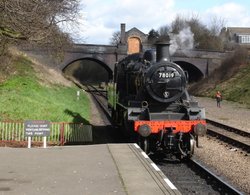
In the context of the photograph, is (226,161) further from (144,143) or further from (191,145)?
(144,143)

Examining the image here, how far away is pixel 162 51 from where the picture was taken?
516 inches

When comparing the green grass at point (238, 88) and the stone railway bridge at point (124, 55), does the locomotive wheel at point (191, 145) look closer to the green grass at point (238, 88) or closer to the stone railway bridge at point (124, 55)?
the green grass at point (238, 88)

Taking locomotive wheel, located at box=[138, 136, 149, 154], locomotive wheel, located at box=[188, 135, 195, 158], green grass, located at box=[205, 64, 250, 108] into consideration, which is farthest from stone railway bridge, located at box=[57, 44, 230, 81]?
locomotive wheel, located at box=[188, 135, 195, 158]

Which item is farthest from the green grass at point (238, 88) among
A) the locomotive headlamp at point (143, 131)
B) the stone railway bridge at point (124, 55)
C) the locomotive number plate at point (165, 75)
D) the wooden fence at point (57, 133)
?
the locomotive headlamp at point (143, 131)

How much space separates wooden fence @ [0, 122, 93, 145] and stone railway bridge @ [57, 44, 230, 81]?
44796 mm

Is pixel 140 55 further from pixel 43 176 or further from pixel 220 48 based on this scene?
pixel 220 48

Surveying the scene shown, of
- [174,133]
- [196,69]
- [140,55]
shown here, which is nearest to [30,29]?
[140,55]

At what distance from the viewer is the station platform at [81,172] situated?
24.4 feet

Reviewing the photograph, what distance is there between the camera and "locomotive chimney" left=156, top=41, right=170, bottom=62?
42.8 feet

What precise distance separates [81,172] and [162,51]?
5.53 metres

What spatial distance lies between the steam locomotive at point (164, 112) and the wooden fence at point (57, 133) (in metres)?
3.48

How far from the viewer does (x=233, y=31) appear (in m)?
137

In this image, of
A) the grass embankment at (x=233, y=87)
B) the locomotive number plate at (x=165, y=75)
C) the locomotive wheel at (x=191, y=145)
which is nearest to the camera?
the locomotive wheel at (x=191, y=145)

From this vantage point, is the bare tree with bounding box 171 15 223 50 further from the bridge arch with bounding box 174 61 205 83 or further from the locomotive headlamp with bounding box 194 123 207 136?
the locomotive headlamp with bounding box 194 123 207 136
